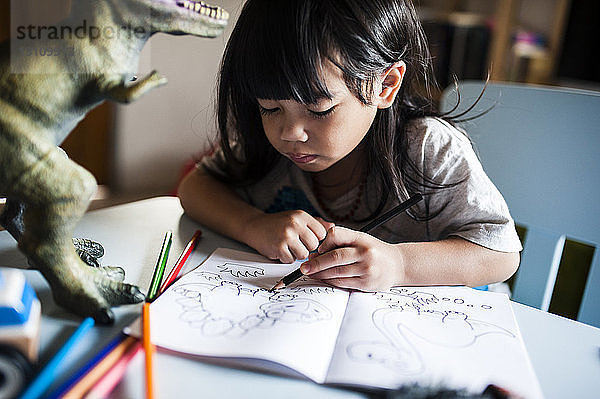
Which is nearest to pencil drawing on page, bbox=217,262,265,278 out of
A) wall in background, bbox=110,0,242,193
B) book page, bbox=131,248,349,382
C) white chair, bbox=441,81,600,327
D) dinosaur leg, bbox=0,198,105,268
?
book page, bbox=131,248,349,382

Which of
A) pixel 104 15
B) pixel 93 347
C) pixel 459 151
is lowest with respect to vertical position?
pixel 93 347

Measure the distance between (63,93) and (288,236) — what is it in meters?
0.27

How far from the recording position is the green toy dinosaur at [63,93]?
34 cm

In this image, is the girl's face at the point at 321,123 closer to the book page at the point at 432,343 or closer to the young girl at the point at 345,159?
the young girl at the point at 345,159

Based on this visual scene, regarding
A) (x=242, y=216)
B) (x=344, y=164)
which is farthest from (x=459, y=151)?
(x=242, y=216)

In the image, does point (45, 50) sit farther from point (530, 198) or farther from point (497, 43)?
point (497, 43)

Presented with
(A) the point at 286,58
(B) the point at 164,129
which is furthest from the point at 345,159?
(B) the point at 164,129

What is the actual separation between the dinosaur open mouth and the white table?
9.2 inches

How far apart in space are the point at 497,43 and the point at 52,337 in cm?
230

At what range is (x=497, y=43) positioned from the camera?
7.51ft

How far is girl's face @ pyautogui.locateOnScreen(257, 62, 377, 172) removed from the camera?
55cm

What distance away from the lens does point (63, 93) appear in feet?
1.16

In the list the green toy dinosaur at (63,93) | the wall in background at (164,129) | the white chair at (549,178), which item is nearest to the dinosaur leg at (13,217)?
the green toy dinosaur at (63,93)

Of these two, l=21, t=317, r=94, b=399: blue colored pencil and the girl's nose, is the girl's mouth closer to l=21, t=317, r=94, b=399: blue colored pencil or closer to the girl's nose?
the girl's nose
